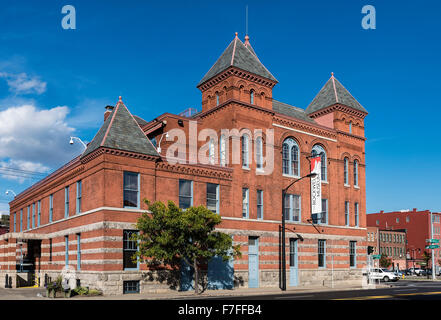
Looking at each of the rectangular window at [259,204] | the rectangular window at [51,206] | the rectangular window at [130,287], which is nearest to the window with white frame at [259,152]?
the rectangular window at [259,204]

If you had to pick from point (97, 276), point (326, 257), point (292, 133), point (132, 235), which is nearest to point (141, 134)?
point (132, 235)

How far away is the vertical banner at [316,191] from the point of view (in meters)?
42.4

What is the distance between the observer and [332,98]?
158 ft

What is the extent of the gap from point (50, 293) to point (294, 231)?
831 inches

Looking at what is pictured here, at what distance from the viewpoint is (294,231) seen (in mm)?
41500

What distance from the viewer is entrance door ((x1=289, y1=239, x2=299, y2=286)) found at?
40716 mm

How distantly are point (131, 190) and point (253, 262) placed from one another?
39.8 ft

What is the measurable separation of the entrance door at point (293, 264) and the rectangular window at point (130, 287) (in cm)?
1489

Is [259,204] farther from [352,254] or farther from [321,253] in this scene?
[352,254]

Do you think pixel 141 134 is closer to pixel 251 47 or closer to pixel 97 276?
pixel 97 276

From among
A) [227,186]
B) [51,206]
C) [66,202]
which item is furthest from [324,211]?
[51,206]

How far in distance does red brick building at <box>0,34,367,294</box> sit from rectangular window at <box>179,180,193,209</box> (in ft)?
0.26

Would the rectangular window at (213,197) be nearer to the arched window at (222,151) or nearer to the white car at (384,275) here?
the arched window at (222,151)

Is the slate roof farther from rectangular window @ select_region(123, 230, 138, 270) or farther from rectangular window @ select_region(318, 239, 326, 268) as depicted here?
rectangular window @ select_region(123, 230, 138, 270)
